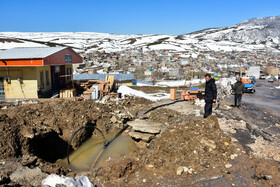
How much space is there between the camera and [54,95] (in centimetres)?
1562

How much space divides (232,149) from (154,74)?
1245 inches

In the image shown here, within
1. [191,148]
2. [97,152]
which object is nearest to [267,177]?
[191,148]

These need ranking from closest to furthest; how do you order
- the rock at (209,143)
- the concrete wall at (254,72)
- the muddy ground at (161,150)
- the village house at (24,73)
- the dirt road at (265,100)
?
1. the muddy ground at (161,150)
2. the rock at (209,143)
3. the dirt road at (265,100)
4. the village house at (24,73)
5. the concrete wall at (254,72)

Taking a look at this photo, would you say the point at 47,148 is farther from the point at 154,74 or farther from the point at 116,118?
the point at 154,74

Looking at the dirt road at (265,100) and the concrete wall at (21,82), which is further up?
the concrete wall at (21,82)

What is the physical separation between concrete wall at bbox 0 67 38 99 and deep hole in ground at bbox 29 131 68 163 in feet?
26.1

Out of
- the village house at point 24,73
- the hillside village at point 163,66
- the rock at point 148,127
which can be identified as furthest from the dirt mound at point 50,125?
the hillside village at point 163,66

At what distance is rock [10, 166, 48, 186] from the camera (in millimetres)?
4062

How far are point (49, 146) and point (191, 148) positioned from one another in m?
4.79

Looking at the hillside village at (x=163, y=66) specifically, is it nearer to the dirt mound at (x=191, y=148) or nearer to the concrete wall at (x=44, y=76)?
the concrete wall at (x=44, y=76)

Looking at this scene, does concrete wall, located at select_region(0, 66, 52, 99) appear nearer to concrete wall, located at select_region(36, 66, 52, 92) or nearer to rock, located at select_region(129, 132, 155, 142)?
concrete wall, located at select_region(36, 66, 52, 92)

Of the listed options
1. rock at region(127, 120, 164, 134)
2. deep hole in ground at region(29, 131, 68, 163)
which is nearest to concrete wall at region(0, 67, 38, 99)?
deep hole in ground at region(29, 131, 68, 163)

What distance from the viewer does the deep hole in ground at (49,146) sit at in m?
6.85

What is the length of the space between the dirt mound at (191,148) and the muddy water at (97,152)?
1164 mm
